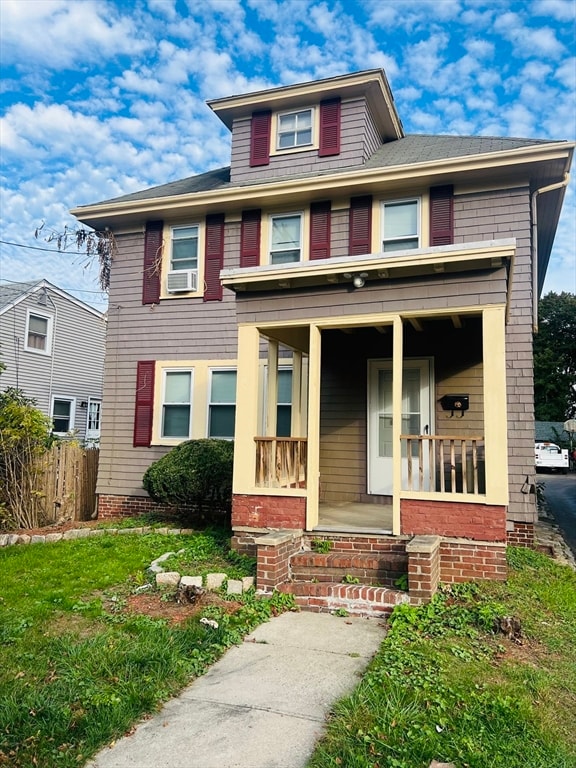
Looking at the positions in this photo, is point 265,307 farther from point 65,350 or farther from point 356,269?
point 65,350

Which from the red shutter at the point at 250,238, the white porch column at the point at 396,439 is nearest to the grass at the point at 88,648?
the white porch column at the point at 396,439

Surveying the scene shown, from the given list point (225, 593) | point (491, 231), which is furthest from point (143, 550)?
point (491, 231)

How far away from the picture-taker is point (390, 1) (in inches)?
361

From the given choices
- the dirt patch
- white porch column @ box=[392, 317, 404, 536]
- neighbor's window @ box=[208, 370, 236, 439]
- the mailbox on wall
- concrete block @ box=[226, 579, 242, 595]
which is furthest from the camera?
neighbor's window @ box=[208, 370, 236, 439]

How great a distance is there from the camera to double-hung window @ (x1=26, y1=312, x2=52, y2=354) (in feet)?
63.5

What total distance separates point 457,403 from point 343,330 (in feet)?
6.57

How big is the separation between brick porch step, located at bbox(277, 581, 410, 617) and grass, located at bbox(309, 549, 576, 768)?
237 millimetres

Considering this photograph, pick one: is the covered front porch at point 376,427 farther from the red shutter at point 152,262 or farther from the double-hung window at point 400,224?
the red shutter at point 152,262

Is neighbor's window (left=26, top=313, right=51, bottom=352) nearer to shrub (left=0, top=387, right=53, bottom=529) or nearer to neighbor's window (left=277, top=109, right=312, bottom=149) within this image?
shrub (left=0, top=387, right=53, bottom=529)

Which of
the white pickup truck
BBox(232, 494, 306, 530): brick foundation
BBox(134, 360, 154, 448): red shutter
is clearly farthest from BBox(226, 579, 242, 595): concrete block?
the white pickup truck

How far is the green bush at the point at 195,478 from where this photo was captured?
8.77 m

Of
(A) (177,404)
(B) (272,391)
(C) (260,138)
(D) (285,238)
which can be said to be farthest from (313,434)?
(C) (260,138)

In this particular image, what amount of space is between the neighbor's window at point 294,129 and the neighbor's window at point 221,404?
179 inches

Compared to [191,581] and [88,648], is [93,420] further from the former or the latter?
[88,648]
